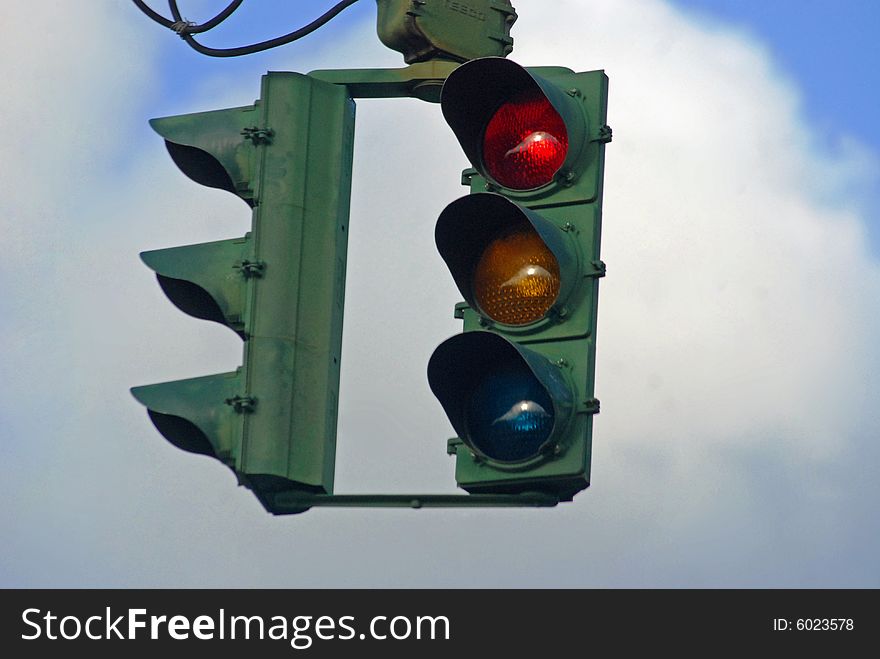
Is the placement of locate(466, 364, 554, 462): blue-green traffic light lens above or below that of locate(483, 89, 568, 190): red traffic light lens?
below

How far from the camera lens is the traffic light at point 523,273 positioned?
8.78 m

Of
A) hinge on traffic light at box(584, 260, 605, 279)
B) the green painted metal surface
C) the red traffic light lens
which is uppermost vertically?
the green painted metal surface

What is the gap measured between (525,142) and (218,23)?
1366mm

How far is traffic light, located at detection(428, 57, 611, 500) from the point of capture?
878 cm

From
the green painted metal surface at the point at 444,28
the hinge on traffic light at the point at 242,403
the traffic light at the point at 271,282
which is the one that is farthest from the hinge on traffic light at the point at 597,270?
the hinge on traffic light at the point at 242,403

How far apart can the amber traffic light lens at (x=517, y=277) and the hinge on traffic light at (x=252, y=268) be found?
746mm

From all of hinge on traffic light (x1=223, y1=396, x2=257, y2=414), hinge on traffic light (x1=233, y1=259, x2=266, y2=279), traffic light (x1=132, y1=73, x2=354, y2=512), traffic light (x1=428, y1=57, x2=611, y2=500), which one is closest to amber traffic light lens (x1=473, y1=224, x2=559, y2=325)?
traffic light (x1=428, y1=57, x2=611, y2=500)

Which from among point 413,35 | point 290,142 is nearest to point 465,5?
point 413,35

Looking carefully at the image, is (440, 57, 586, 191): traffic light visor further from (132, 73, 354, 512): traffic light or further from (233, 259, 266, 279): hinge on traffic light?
(233, 259, 266, 279): hinge on traffic light

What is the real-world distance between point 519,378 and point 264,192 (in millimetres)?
1090

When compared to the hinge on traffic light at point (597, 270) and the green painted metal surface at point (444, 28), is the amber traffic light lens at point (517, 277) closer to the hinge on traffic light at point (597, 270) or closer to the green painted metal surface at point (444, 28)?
the hinge on traffic light at point (597, 270)

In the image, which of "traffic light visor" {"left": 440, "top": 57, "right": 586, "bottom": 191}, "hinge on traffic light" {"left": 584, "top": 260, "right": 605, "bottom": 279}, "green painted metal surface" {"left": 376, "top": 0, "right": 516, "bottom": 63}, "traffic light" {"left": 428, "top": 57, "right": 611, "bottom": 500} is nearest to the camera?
"traffic light" {"left": 428, "top": 57, "right": 611, "bottom": 500}

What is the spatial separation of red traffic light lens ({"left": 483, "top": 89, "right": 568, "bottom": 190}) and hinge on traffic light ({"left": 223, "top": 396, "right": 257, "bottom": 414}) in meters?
1.24

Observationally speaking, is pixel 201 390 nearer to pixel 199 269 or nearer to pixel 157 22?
pixel 199 269
